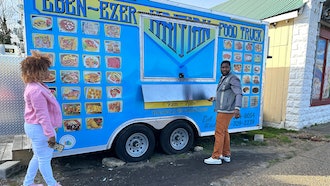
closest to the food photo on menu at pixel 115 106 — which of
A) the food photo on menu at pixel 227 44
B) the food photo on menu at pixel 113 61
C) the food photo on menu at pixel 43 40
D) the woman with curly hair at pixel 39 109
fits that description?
the food photo on menu at pixel 113 61

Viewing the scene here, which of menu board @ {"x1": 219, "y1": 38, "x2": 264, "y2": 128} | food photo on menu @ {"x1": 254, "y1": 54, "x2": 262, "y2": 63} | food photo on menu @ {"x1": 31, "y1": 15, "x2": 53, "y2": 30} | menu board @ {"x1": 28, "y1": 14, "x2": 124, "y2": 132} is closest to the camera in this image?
food photo on menu @ {"x1": 31, "y1": 15, "x2": 53, "y2": 30}

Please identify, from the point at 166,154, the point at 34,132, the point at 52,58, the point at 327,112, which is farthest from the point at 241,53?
the point at 327,112

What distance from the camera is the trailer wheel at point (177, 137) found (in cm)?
453

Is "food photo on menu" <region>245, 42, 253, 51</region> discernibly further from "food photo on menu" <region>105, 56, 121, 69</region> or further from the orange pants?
"food photo on menu" <region>105, 56, 121, 69</region>

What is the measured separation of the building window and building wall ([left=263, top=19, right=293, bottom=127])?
116 centimetres

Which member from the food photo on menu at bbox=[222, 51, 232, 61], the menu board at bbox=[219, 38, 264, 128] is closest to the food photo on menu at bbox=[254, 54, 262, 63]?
the menu board at bbox=[219, 38, 264, 128]

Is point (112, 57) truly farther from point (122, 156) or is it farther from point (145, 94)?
point (122, 156)

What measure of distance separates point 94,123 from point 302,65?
21.1ft

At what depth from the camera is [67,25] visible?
11.3ft

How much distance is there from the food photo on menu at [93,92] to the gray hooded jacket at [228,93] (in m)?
2.17

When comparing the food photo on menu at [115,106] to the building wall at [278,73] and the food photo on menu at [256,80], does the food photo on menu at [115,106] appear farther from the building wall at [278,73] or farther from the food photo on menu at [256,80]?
the building wall at [278,73]

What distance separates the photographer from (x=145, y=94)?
Result: 411cm

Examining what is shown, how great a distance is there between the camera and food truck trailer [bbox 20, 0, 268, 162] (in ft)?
11.4

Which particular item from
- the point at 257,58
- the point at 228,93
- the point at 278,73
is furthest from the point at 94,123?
the point at 278,73
